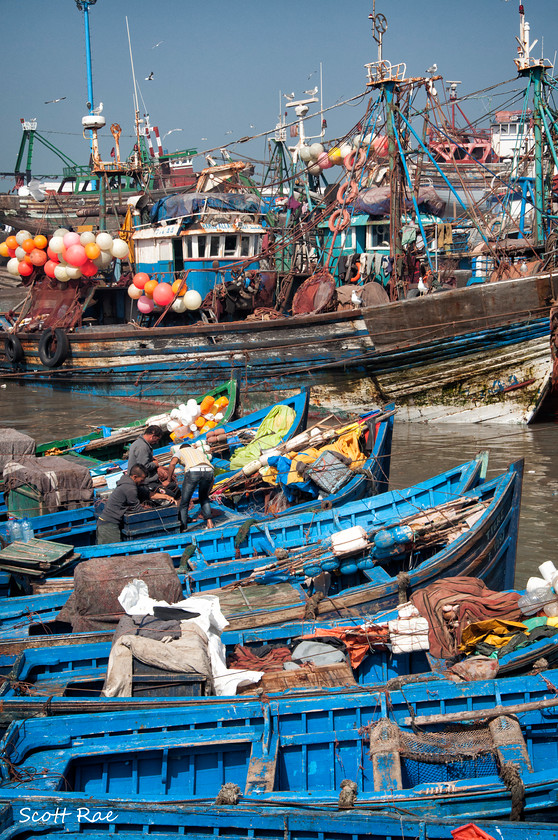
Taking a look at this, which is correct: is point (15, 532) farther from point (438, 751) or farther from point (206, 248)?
point (206, 248)

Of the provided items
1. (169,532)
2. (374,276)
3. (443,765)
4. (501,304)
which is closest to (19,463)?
(169,532)

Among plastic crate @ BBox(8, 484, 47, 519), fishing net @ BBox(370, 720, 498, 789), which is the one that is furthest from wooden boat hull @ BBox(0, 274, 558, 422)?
fishing net @ BBox(370, 720, 498, 789)

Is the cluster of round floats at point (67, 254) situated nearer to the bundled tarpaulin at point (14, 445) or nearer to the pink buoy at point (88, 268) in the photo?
the pink buoy at point (88, 268)

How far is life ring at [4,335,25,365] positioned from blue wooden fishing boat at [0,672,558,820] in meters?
19.3

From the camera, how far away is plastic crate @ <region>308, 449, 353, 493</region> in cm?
966

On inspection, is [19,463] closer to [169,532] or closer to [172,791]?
[169,532]

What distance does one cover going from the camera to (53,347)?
71.8ft

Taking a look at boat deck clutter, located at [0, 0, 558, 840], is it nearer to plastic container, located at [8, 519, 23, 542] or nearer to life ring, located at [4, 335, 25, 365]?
plastic container, located at [8, 519, 23, 542]

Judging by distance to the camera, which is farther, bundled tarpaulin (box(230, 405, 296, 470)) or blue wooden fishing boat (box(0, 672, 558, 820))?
bundled tarpaulin (box(230, 405, 296, 470))

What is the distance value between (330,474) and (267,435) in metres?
2.44

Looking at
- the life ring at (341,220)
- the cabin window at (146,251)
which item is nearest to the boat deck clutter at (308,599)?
the life ring at (341,220)

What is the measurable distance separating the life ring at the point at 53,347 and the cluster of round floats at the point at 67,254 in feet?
5.32

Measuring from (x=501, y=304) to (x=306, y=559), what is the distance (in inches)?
376

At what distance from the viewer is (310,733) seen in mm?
5281
